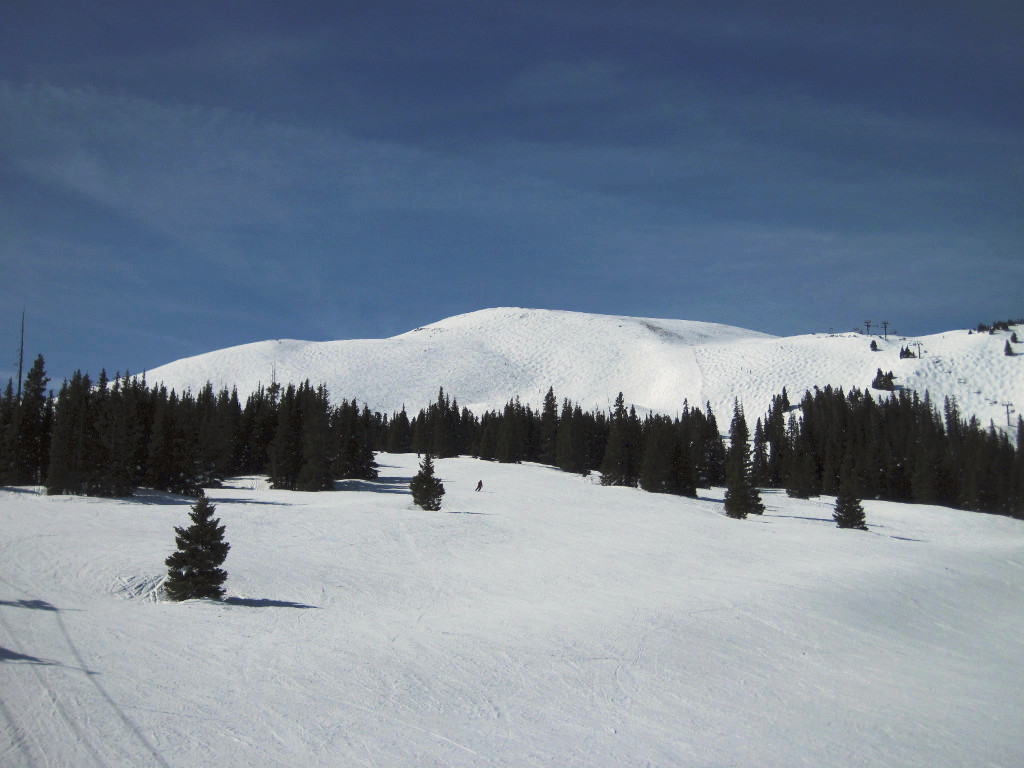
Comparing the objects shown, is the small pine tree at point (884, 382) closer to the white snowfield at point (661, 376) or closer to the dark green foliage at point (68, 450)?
the white snowfield at point (661, 376)

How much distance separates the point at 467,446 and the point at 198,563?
9674cm

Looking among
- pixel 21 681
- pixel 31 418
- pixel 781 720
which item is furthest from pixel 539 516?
pixel 31 418

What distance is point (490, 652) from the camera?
49.3 feet

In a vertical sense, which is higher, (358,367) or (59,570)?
(358,367)

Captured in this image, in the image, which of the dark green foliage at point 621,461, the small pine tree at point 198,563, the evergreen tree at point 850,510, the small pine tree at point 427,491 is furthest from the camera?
the dark green foliage at point 621,461

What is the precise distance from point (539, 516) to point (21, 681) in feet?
107

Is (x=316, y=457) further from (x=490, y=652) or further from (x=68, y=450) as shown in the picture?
(x=490, y=652)

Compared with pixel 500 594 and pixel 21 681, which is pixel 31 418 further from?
pixel 21 681

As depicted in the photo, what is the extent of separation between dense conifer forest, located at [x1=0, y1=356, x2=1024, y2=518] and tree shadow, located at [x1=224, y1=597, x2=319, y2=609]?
77.9ft

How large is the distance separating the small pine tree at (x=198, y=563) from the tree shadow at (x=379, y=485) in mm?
34468

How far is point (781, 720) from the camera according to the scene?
1252cm

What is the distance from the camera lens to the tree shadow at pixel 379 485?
55753 millimetres

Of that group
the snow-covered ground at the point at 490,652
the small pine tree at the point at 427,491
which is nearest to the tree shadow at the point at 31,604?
the snow-covered ground at the point at 490,652

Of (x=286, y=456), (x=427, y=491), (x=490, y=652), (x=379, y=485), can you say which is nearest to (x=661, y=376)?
(x=379, y=485)
